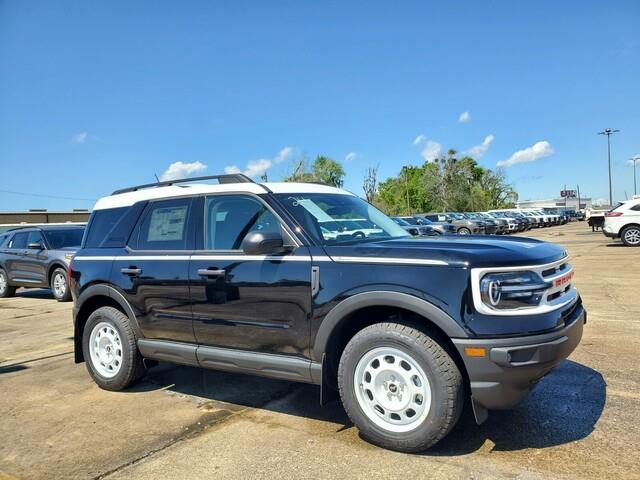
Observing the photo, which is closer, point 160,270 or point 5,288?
point 160,270

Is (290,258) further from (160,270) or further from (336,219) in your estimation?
(160,270)

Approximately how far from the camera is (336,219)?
14.0ft

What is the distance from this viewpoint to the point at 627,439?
344cm

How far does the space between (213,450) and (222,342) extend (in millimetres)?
890

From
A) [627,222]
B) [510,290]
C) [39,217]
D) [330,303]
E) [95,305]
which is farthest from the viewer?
[39,217]

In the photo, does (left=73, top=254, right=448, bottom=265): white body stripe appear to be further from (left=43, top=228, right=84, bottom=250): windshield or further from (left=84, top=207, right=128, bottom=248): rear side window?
(left=43, top=228, right=84, bottom=250): windshield

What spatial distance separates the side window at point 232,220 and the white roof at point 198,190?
0.09m

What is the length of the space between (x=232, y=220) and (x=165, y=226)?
80 centimetres

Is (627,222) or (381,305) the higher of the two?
(627,222)

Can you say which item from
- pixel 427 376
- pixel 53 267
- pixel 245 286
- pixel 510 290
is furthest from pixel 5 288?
pixel 510 290

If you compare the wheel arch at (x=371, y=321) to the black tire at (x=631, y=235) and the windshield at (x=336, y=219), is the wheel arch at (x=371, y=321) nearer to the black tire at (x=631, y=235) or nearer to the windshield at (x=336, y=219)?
the windshield at (x=336, y=219)

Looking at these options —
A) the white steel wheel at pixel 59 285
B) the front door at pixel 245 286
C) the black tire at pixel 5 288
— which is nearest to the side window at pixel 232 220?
the front door at pixel 245 286

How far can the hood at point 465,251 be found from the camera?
127 inches

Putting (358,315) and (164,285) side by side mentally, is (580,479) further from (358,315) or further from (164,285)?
(164,285)
